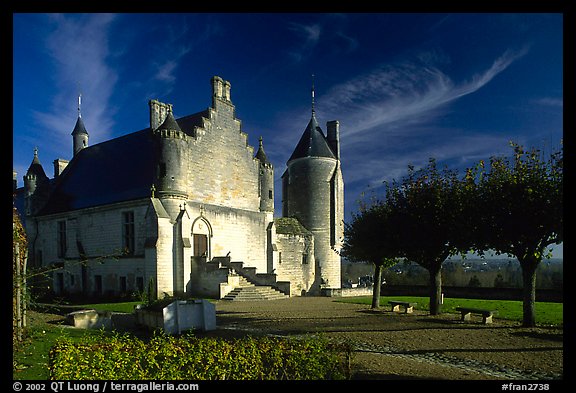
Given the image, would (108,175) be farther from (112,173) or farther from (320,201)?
(320,201)

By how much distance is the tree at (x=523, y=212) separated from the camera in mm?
12727

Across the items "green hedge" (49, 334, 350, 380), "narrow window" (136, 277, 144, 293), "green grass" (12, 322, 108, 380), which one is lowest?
"narrow window" (136, 277, 144, 293)

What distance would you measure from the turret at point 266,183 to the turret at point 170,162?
30.9 feet

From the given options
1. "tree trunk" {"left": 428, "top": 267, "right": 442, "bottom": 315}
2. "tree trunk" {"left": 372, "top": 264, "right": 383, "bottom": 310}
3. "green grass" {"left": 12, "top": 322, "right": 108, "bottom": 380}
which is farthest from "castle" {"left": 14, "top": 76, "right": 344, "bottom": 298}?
"tree trunk" {"left": 428, "top": 267, "right": 442, "bottom": 315}

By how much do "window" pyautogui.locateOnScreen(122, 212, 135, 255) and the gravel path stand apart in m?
→ 12.1

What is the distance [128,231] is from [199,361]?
23381mm

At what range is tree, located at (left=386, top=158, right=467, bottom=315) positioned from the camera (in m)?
15.8

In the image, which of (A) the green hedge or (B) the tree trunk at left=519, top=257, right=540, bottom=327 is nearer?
(A) the green hedge

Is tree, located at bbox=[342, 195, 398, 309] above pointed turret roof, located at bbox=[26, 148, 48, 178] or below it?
below

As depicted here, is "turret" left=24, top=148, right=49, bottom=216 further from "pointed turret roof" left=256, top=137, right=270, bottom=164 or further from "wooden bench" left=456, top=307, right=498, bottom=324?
"wooden bench" left=456, top=307, right=498, bottom=324

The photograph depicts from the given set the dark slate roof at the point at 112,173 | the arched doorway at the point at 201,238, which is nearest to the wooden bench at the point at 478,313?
the arched doorway at the point at 201,238
